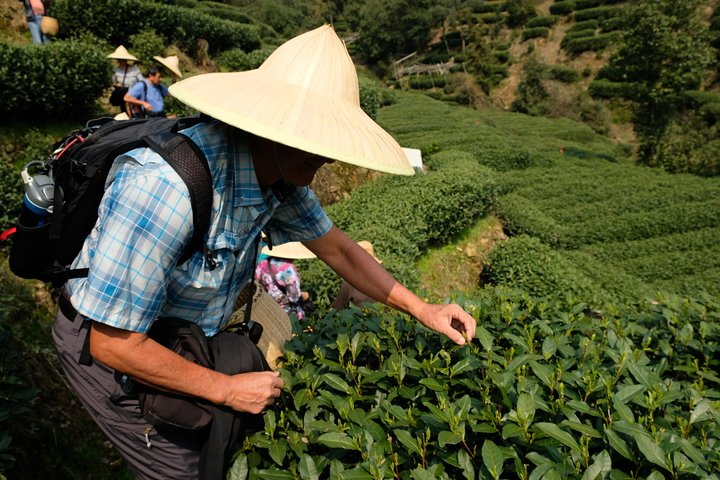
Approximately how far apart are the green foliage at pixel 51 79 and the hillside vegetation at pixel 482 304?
3 cm

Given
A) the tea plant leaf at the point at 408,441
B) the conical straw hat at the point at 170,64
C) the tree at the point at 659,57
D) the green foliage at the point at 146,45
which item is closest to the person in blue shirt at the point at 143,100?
the conical straw hat at the point at 170,64

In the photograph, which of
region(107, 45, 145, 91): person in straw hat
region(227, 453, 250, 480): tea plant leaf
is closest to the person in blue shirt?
region(107, 45, 145, 91): person in straw hat

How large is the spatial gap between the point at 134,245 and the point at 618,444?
1.39m

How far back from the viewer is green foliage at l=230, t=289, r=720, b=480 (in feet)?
4.05

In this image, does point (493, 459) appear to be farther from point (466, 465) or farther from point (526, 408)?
point (526, 408)

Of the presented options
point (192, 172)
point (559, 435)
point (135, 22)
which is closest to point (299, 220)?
point (192, 172)

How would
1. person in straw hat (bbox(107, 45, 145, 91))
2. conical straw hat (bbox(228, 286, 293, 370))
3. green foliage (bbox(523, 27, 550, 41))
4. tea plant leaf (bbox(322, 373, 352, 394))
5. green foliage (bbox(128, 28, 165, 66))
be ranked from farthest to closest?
1. green foliage (bbox(523, 27, 550, 41))
2. green foliage (bbox(128, 28, 165, 66))
3. person in straw hat (bbox(107, 45, 145, 91))
4. conical straw hat (bbox(228, 286, 293, 370))
5. tea plant leaf (bbox(322, 373, 352, 394))

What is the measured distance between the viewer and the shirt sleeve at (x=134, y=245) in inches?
48.1

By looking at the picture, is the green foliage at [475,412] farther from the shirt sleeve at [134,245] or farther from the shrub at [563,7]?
the shrub at [563,7]

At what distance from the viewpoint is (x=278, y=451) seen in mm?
→ 1394

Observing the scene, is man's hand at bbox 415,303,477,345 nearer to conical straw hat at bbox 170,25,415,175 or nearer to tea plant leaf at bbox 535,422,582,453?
tea plant leaf at bbox 535,422,582,453

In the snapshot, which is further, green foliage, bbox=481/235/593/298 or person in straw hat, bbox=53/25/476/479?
green foliage, bbox=481/235/593/298

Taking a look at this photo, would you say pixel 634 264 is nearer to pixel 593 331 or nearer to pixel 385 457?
pixel 593 331

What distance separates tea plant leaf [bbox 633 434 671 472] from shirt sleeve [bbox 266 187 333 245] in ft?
4.26
